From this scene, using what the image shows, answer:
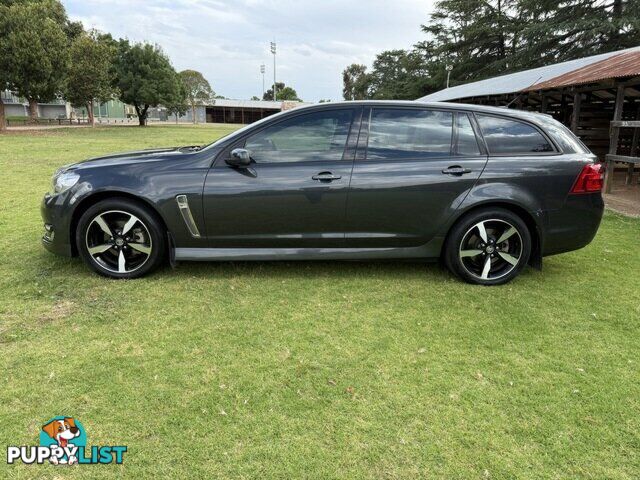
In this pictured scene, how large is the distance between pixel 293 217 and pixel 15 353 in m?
2.17

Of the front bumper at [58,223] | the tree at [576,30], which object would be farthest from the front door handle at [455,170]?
the tree at [576,30]

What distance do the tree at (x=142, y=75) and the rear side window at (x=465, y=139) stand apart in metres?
42.7

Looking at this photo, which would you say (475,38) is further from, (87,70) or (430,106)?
(430,106)

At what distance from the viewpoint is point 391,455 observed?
220 cm

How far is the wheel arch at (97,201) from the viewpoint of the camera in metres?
4.00

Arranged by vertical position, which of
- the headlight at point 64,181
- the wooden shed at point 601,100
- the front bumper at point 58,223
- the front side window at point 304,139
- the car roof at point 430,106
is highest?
the wooden shed at point 601,100

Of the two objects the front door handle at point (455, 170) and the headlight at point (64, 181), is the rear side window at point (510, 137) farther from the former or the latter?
the headlight at point (64, 181)

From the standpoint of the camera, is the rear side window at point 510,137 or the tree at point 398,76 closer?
the rear side window at point 510,137

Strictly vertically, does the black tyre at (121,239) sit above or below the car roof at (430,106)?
below

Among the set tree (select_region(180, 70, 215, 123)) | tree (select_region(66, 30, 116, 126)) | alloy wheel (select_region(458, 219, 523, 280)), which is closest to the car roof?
alloy wheel (select_region(458, 219, 523, 280))

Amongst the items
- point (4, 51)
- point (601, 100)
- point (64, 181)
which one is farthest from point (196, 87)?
point (64, 181)

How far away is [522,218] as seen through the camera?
422 cm

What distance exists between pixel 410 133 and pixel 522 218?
1253 millimetres

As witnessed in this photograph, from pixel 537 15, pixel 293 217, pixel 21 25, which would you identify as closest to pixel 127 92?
pixel 21 25
